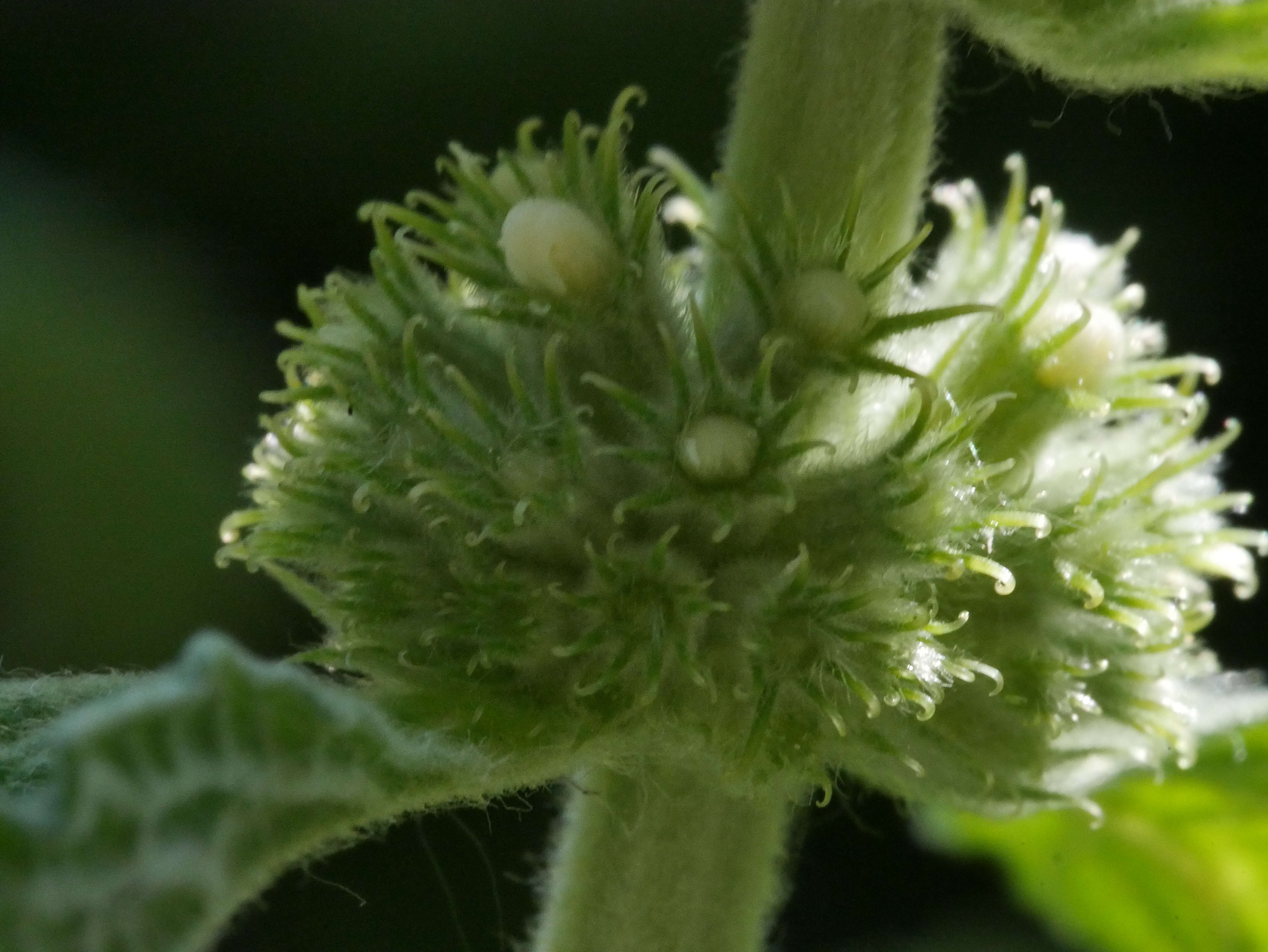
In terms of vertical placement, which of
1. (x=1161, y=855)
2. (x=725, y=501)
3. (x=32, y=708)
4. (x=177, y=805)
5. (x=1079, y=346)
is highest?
(x=1079, y=346)

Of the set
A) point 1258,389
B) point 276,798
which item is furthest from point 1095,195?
point 276,798

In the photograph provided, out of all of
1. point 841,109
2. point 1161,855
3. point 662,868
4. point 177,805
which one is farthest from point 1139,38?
point 1161,855

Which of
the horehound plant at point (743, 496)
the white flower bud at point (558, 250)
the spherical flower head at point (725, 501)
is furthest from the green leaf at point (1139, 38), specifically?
the white flower bud at point (558, 250)

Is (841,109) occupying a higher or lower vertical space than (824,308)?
higher

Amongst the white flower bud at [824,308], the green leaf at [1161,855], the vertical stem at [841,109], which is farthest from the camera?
the green leaf at [1161,855]

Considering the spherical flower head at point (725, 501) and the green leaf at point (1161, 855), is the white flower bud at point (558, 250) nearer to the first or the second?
the spherical flower head at point (725, 501)

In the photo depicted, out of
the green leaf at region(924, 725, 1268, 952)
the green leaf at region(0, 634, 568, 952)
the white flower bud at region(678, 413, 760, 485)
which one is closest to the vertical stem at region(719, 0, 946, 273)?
the white flower bud at region(678, 413, 760, 485)

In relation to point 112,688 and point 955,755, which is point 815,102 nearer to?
point 955,755

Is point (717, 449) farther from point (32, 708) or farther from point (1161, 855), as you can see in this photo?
point (1161, 855)
